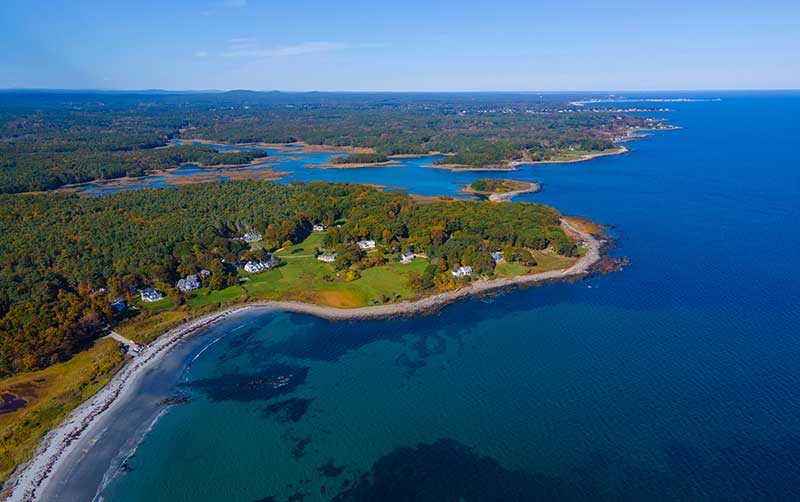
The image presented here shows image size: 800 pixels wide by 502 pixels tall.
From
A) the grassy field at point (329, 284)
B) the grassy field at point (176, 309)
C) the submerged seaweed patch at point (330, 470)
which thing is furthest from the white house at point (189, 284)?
the submerged seaweed patch at point (330, 470)

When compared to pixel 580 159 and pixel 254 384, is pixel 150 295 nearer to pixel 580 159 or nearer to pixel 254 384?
pixel 254 384

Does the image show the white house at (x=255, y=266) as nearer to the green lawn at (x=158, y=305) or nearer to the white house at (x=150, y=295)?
the green lawn at (x=158, y=305)

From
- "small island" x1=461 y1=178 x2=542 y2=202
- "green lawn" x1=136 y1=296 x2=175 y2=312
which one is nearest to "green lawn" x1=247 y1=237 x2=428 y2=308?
"green lawn" x1=136 y1=296 x2=175 y2=312

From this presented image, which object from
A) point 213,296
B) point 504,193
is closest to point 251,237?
point 213,296

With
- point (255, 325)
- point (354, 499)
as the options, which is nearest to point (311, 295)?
point (255, 325)

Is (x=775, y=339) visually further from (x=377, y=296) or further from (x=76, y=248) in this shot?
(x=76, y=248)
